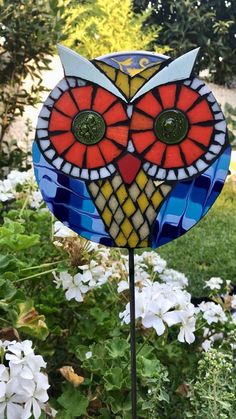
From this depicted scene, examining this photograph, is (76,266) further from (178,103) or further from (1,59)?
(1,59)

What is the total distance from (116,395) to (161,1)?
27.5ft

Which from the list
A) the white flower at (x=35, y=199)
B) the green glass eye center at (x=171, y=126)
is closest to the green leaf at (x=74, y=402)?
the green glass eye center at (x=171, y=126)

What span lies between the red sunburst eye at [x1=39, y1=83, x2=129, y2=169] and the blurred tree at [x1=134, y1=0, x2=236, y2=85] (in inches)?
294

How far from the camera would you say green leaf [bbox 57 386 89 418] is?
4.72 ft

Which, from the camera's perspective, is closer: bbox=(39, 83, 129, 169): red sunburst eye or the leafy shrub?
bbox=(39, 83, 129, 169): red sunburst eye

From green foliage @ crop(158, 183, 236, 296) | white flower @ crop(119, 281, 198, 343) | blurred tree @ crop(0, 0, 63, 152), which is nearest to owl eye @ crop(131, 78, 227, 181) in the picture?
white flower @ crop(119, 281, 198, 343)

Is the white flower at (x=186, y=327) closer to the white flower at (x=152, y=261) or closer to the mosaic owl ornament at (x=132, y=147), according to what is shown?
the mosaic owl ornament at (x=132, y=147)

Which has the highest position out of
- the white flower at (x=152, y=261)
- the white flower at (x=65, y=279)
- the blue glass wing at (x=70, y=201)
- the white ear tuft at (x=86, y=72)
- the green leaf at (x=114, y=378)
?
the white ear tuft at (x=86, y=72)

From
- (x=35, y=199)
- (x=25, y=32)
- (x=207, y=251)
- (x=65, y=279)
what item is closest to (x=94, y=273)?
(x=65, y=279)

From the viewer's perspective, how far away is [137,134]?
1.27m

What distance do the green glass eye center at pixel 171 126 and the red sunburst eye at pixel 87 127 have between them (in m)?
0.07

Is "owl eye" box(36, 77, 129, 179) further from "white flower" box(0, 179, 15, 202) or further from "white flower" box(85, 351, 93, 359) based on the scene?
"white flower" box(0, 179, 15, 202)

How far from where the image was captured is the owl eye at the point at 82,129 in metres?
1.27

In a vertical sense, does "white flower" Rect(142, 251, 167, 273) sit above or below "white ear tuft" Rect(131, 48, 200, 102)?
below
